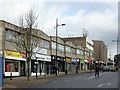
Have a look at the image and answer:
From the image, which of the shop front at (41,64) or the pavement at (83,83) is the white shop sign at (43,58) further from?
the pavement at (83,83)

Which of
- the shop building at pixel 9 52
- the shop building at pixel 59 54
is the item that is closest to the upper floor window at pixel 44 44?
the shop building at pixel 59 54

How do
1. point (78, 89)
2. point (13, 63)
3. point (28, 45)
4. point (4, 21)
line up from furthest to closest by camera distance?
point (13, 63) < point (4, 21) < point (28, 45) < point (78, 89)

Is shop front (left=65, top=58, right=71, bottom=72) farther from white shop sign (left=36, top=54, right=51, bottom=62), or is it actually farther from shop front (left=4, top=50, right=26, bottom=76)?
shop front (left=4, top=50, right=26, bottom=76)

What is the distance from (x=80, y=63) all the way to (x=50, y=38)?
84.6 feet

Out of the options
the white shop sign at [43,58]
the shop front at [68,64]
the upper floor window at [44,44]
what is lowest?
the shop front at [68,64]

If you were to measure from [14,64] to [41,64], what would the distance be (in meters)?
9.83

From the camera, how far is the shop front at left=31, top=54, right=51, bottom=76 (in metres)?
37.7

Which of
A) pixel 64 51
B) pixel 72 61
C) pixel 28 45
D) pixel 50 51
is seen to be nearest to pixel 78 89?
pixel 28 45

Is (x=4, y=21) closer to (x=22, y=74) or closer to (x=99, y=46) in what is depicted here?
(x=22, y=74)

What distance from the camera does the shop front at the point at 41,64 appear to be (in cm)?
3766

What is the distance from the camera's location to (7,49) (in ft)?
97.3

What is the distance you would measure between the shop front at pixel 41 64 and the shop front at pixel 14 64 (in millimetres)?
3334

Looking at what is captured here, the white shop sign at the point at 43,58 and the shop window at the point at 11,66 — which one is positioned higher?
the white shop sign at the point at 43,58

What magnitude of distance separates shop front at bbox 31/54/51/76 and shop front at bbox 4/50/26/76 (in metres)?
3.33
